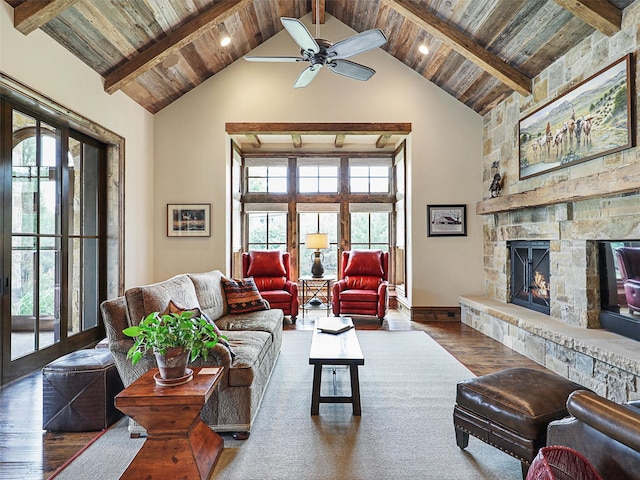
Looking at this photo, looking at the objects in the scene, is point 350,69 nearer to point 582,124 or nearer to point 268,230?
point 582,124

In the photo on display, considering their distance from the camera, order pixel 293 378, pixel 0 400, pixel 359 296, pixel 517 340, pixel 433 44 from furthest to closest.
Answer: pixel 359 296 → pixel 433 44 → pixel 517 340 → pixel 293 378 → pixel 0 400

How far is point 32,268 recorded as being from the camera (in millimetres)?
3469

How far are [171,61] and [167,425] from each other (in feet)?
15.2

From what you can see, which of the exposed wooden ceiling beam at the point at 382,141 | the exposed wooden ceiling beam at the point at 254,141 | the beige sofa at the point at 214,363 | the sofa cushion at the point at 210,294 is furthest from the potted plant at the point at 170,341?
the exposed wooden ceiling beam at the point at 382,141

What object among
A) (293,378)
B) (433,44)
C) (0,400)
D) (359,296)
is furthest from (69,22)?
(359,296)

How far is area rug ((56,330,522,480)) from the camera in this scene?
78.1 inches

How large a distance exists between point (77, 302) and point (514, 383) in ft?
14.3

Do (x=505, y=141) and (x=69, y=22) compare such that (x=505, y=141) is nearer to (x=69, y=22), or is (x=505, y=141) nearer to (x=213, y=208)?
(x=213, y=208)

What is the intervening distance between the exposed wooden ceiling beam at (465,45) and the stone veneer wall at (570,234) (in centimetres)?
22

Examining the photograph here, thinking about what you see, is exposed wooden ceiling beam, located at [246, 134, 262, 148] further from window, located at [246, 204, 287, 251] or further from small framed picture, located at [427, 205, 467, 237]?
small framed picture, located at [427, 205, 467, 237]

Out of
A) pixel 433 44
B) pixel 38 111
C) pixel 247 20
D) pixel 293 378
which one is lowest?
pixel 293 378

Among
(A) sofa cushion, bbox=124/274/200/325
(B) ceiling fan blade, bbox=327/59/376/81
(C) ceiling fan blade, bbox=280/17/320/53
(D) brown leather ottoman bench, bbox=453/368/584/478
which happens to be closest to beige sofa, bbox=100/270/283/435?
(A) sofa cushion, bbox=124/274/200/325

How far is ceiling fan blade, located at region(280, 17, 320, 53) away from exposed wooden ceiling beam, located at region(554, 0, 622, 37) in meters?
2.20

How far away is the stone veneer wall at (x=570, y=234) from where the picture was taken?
3.01 meters
